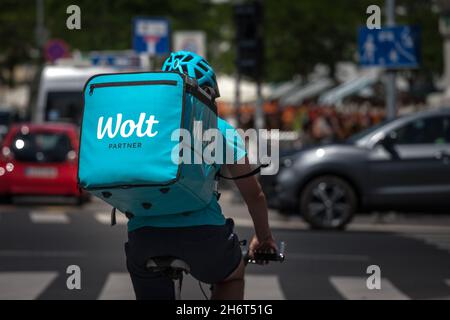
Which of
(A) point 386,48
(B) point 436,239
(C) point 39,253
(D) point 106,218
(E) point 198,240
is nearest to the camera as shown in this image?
(E) point 198,240

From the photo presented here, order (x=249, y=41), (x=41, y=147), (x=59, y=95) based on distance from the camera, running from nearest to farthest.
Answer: (x=41, y=147) < (x=249, y=41) < (x=59, y=95)

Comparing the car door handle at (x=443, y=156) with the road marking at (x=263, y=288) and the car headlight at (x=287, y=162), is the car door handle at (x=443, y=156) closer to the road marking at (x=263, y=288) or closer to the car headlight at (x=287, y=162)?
the car headlight at (x=287, y=162)

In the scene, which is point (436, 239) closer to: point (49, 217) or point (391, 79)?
point (49, 217)

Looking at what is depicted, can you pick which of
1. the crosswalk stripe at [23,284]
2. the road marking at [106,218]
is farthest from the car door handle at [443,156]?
the crosswalk stripe at [23,284]

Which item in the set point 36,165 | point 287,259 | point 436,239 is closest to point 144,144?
point 287,259

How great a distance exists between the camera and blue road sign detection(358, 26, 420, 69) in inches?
850

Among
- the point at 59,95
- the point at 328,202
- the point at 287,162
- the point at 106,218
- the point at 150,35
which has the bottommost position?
the point at 106,218

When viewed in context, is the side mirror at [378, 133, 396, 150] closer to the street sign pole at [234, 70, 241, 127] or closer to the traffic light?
the traffic light

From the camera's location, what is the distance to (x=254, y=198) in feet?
16.7

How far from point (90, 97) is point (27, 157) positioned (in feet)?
57.9

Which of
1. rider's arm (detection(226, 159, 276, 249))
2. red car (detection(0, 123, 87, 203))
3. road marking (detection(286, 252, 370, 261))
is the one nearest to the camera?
rider's arm (detection(226, 159, 276, 249))

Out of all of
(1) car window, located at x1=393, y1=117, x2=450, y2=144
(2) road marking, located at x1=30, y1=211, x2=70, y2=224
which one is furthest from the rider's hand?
(2) road marking, located at x1=30, y1=211, x2=70, y2=224

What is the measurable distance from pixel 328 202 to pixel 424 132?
154cm

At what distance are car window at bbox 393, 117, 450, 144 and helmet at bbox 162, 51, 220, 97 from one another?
12657 millimetres
